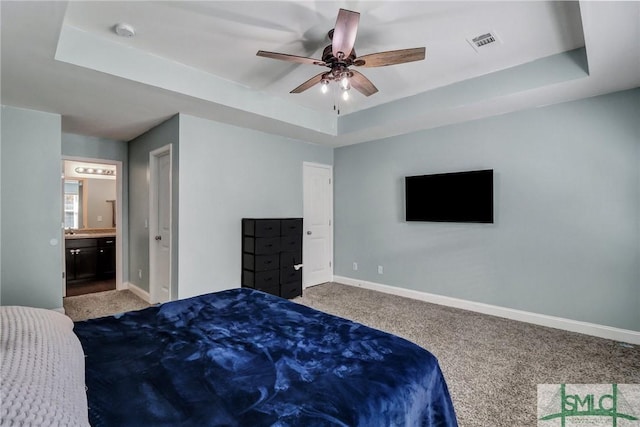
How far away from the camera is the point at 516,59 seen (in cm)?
285

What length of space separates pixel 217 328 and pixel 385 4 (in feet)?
7.72

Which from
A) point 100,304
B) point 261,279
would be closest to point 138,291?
point 100,304

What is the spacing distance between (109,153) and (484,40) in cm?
529

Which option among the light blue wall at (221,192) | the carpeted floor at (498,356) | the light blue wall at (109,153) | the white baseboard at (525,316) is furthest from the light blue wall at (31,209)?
the white baseboard at (525,316)

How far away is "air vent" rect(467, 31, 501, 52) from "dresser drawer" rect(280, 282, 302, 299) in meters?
3.47

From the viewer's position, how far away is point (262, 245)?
3.98 metres

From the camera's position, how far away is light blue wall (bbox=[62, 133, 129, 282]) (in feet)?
14.6

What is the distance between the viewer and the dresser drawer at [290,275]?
4.18m

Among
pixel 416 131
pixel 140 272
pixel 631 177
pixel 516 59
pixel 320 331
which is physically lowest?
pixel 140 272

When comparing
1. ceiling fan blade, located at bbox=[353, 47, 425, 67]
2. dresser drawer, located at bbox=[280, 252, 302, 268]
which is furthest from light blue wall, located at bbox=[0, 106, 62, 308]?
ceiling fan blade, located at bbox=[353, 47, 425, 67]

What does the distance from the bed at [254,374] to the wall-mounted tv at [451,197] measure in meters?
2.88

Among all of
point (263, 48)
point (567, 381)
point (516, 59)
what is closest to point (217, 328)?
point (263, 48)

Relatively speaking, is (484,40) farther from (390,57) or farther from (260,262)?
(260,262)

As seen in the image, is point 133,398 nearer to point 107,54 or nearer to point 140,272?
point 107,54
